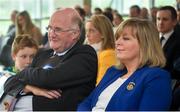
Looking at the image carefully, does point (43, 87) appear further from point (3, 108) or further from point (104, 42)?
point (104, 42)

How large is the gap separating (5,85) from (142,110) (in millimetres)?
985

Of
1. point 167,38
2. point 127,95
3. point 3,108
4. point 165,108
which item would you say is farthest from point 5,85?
point 167,38

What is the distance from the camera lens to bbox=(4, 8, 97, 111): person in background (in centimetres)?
226

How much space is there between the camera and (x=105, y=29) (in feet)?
12.0

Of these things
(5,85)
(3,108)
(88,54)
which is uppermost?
(88,54)

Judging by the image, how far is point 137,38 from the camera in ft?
6.98

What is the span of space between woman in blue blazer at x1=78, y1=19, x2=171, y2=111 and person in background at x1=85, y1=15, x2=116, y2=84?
1.00 metres

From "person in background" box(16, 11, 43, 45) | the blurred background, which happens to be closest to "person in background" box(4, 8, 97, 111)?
"person in background" box(16, 11, 43, 45)

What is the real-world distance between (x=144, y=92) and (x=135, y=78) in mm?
120

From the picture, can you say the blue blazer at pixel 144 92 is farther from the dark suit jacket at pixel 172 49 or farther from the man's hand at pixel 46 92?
the dark suit jacket at pixel 172 49

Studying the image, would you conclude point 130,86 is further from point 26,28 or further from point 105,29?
point 26,28

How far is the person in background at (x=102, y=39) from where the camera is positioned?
3338 millimetres

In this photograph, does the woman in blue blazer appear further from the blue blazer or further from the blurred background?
the blurred background

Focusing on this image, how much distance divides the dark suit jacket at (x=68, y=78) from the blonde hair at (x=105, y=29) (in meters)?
1.09
